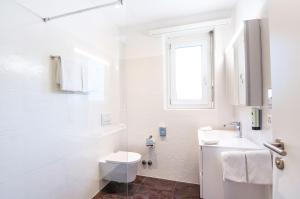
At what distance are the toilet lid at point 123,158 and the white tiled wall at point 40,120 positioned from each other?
192 millimetres

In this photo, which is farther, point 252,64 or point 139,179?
point 139,179

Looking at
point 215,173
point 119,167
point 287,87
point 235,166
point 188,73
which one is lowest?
point 119,167

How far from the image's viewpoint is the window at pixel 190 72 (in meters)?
2.52

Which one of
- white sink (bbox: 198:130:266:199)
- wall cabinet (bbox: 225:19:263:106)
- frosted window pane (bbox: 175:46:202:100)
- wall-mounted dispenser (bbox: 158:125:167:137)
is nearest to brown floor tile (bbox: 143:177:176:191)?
wall-mounted dispenser (bbox: 158:125:167:137)

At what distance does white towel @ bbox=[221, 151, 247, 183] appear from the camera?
1.35m

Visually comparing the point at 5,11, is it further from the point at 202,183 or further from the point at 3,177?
the point at 202,183

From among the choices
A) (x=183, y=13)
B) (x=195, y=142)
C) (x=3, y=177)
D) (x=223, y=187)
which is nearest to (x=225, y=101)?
(x=195, y=142)

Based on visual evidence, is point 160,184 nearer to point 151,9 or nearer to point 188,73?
point 188,73

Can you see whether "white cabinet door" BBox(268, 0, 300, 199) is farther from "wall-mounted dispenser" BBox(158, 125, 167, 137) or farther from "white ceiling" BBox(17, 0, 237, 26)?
"wall-mounted dispenser" BBox(158, 125, 167, 137)

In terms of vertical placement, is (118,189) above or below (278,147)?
below

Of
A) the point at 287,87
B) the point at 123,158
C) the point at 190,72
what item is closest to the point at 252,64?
the point at 287,87

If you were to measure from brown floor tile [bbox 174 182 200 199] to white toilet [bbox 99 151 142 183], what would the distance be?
623mm

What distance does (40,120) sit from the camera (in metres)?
1.44

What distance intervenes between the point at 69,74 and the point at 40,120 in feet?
1.62
